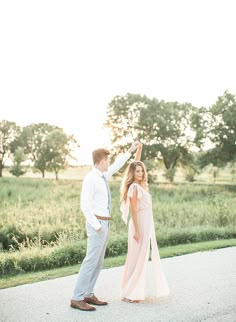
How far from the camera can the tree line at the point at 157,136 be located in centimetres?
4578

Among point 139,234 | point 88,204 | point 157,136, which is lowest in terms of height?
point 139,234

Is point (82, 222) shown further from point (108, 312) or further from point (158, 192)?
point (158, 192)

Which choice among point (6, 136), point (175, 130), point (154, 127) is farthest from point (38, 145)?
point (175, 130)

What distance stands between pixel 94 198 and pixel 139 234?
36.3 inches

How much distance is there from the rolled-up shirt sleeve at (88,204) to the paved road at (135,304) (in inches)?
41.8

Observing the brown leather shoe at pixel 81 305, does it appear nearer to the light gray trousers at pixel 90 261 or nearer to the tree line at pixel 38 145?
the light gray trousers at pixel 90 261

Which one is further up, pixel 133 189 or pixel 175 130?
pixel 175 130

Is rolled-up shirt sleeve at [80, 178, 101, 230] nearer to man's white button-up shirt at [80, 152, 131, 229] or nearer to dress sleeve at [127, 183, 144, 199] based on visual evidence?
man's white button-up shirt at [80, 152, 131, 229]

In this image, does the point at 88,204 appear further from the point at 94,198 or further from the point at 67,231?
the point at 67,231

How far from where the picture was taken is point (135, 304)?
19.3 feet

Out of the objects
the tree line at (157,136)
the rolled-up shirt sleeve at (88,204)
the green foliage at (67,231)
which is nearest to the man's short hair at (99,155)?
the rolled-up shirt sleeve at (88,204)

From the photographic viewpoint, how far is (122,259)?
937 cm

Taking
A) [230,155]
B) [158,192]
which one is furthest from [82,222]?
[230,155]

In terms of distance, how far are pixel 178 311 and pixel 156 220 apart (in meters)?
10.8
